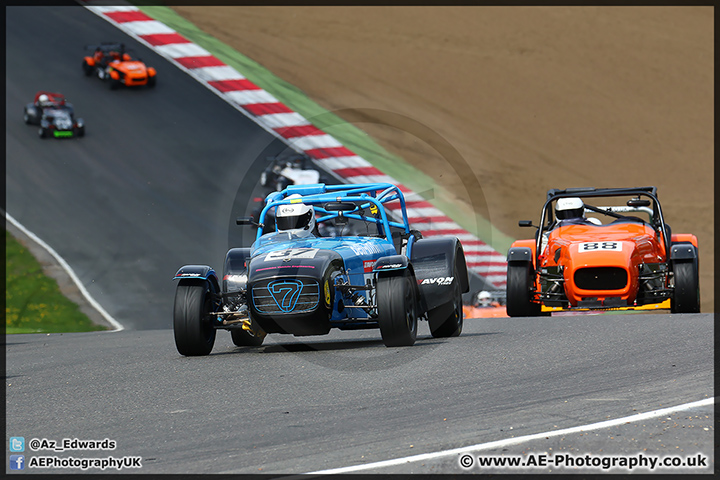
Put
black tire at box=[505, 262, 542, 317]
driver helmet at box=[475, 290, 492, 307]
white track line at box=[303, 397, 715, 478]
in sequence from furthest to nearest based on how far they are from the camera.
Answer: driver helmet at box=[475, 290, 492, 307] < black tire at box=[505, 262, 542, 317] < white track line at box=[303, 397, 715, 478]

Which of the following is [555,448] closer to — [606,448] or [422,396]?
[606,448]

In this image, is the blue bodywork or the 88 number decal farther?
the 88 number decal

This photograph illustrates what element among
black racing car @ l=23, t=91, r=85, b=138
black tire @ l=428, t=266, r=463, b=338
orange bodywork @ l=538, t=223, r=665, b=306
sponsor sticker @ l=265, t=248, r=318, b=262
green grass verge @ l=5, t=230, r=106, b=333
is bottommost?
green grass verge @ l=5, t=230, r=106, b=333

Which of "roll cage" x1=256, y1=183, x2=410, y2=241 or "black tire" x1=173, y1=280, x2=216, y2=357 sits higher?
"roll cage" x1=256, y1=183, x2=410, y2=241

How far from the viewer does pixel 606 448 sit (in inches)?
226

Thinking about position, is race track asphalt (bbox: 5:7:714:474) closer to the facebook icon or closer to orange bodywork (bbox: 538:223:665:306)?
the facebook icon

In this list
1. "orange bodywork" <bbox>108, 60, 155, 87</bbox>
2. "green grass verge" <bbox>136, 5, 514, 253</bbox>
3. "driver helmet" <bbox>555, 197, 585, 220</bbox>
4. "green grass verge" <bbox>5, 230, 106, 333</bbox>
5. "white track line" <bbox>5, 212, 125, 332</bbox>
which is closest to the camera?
"driver helmet" <bbox>555, 197, 585, 220</bbox>

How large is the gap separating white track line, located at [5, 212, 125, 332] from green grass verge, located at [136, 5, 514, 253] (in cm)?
1035

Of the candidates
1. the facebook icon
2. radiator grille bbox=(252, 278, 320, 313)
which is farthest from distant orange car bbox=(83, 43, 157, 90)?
the facebook icon

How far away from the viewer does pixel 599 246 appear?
14133 mm

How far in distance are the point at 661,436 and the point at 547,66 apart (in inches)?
1311

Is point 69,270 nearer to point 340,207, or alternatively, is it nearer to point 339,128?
point 339,128

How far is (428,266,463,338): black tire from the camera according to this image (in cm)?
1225

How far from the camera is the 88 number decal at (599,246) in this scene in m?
14.0
